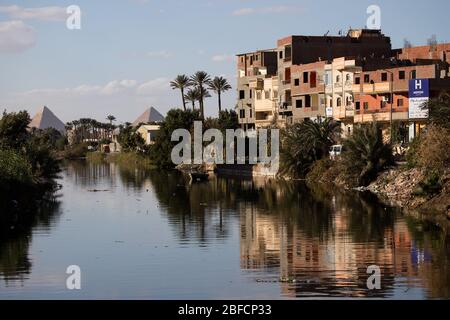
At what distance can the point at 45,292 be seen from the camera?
26.3 m

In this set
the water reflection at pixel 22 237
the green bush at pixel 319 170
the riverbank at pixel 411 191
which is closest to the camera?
the water reflection at pixel 22 237

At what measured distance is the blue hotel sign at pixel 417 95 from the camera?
74.5 m

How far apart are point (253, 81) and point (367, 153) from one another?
45.8 meters

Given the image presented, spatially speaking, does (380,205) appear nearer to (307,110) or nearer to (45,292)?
(45,292)

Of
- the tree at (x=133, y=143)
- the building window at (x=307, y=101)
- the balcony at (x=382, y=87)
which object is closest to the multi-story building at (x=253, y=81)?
the building window at (x=307, y=101)

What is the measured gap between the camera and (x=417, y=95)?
7519 centimetres

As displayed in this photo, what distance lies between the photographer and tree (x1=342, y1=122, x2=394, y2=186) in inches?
2473

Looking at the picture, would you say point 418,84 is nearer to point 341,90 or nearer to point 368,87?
point 368,87

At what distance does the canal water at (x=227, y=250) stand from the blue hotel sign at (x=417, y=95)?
1845 cm

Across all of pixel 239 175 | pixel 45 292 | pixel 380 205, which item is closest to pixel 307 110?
pixel 239 175

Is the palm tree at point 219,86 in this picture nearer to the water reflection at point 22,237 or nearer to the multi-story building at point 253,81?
the multi-story building at point 253,81

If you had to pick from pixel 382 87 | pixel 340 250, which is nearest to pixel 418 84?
pixel 382 87

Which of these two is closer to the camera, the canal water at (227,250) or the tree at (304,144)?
the canal water at (227,250)

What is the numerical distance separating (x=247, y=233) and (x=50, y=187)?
29.0 m
